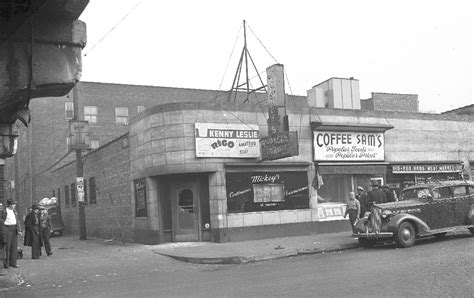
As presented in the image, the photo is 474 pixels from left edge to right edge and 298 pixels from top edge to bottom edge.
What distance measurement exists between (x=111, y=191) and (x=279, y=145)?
842 cm

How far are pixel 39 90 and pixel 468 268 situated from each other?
7718 millimetres

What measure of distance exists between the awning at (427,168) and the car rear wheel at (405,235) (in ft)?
24.3

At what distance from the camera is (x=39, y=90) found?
21.9 feet

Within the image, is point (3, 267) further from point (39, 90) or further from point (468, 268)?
point (468, 268)

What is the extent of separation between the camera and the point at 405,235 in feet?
44.3

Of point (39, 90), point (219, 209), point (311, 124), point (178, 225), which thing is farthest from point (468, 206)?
point (39, 90)

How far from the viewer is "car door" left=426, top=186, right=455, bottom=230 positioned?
1414 cm

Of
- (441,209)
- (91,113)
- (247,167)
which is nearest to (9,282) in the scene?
(247,167)

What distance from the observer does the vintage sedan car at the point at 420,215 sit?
44.4 feet

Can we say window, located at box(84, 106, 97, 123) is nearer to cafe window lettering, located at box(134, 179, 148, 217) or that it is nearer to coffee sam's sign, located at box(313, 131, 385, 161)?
cafe window lettering, located at box(134, 179, 148, 217)

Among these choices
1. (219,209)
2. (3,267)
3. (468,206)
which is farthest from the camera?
(219,209)

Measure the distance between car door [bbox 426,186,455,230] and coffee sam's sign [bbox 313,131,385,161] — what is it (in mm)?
5266

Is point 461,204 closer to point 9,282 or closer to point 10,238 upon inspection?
point 9,282

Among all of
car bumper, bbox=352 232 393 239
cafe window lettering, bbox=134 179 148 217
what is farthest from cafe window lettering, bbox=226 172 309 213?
car bumper, bbox=352 232 393 239
